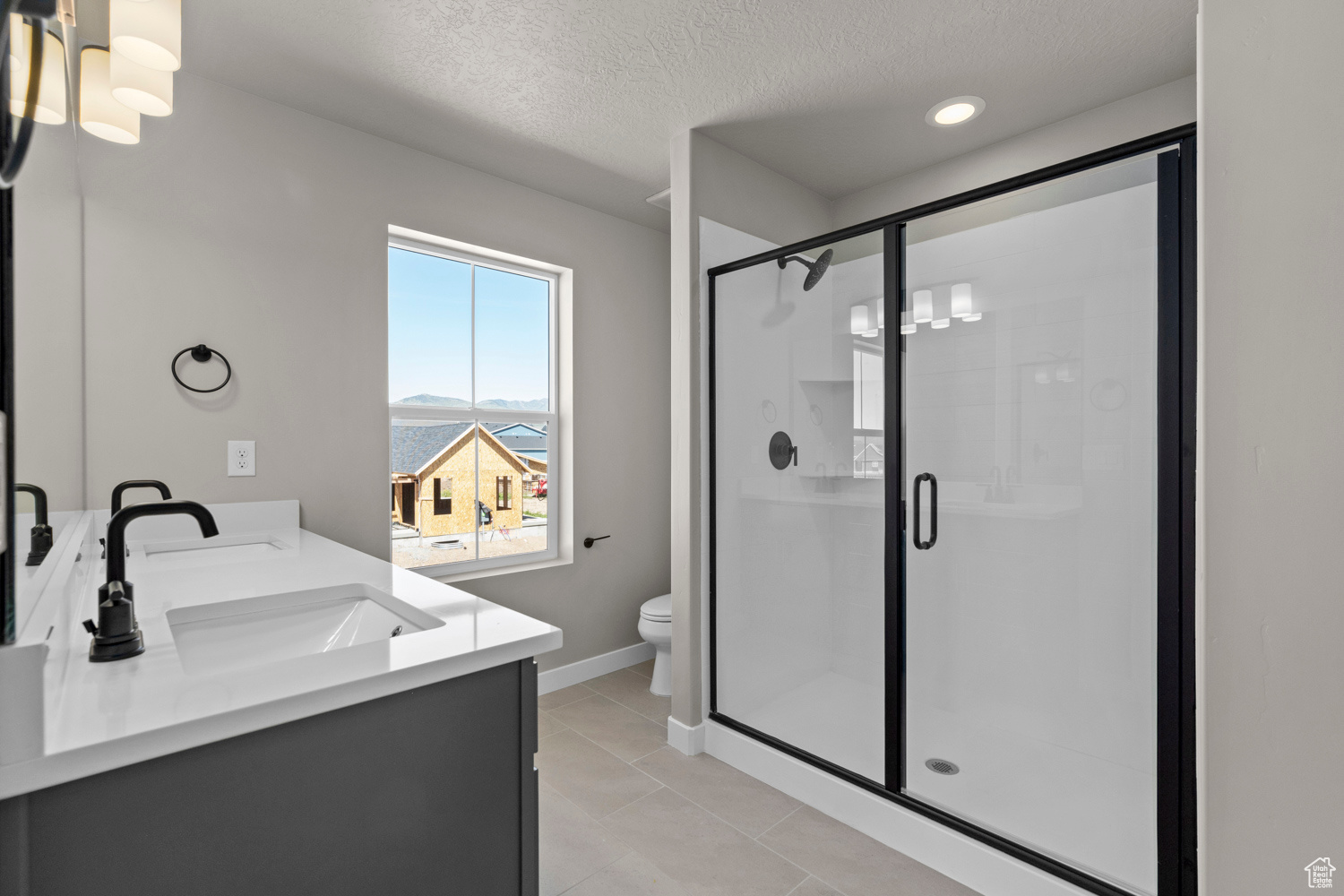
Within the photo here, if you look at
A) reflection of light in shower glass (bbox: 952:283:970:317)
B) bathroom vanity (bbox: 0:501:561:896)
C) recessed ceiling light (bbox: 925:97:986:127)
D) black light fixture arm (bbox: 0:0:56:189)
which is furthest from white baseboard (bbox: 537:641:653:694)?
recessed ceiling light (bbox: 925:97:986:127)

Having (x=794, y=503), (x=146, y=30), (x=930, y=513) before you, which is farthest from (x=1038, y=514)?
(x=146, y=30)

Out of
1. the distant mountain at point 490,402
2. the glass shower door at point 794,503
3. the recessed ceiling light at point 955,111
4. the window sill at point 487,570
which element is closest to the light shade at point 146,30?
the distant mountain at point 490,402

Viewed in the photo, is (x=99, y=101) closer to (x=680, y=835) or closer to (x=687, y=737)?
(x=680, y=835)

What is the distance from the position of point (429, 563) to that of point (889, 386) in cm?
205

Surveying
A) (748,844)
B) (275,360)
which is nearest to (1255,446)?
(748,844)

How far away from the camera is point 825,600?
258cm

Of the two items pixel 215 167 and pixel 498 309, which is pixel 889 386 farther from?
pixel 215 167

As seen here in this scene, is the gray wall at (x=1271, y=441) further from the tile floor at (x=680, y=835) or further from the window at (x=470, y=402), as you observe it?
the window at (x=470, y=402)

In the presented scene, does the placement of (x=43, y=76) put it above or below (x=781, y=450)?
above

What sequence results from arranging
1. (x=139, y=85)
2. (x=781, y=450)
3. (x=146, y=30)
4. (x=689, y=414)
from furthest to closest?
1. (x=781, y=450)
2. (x=689, y=414)
3. (x=139, y=85)
4. (x=146, y=30)

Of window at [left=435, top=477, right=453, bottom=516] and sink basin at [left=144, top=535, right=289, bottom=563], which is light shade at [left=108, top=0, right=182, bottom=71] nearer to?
sink basin at [left=144, top=535, right=289, bottom=563]

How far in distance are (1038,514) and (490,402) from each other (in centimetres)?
232

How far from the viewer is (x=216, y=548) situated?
1.80m

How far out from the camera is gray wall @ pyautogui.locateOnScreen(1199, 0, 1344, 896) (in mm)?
672
